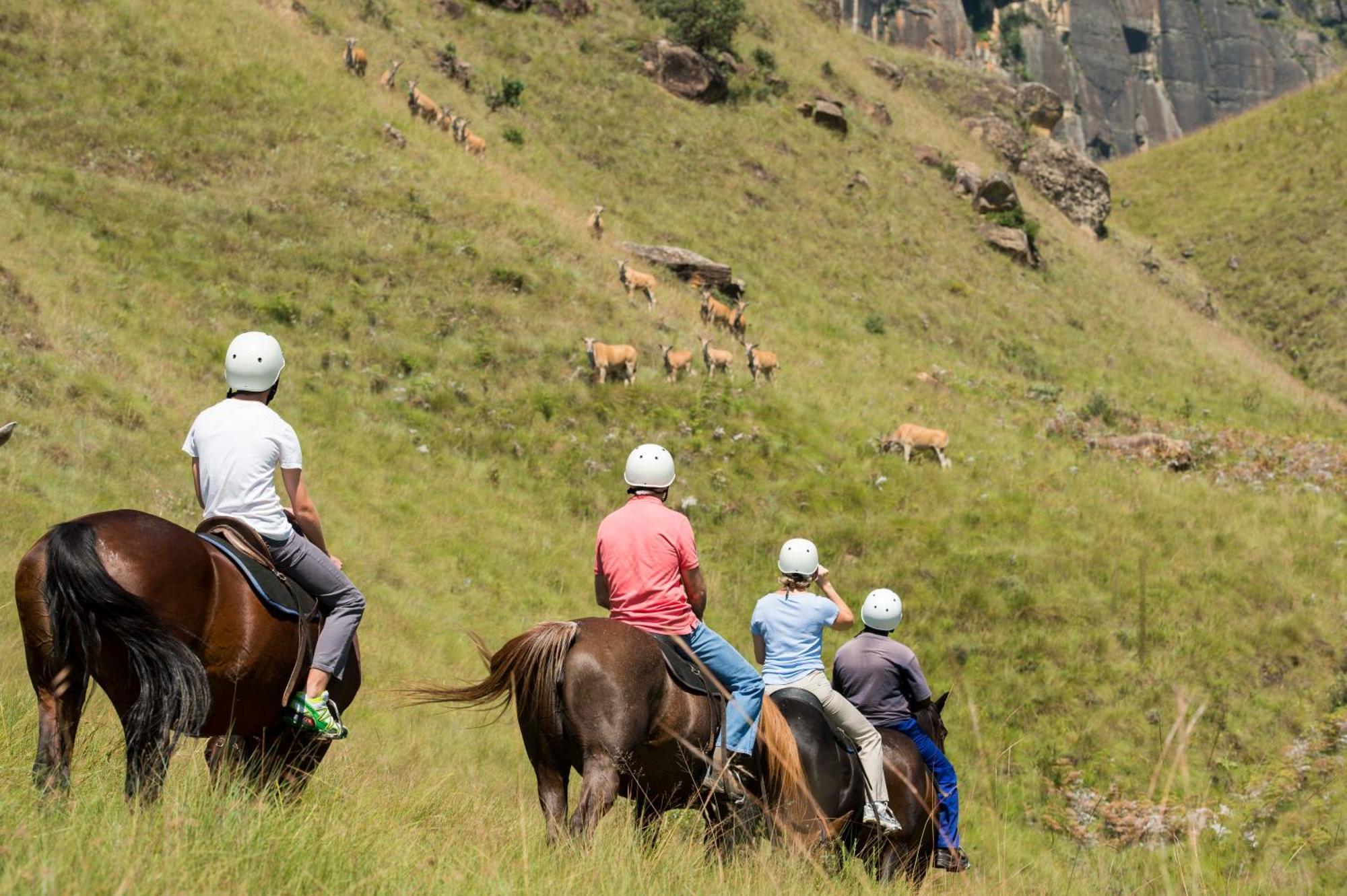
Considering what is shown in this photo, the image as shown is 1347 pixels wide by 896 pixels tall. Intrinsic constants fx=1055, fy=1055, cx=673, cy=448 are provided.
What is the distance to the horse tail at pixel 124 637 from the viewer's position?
15.7 ft

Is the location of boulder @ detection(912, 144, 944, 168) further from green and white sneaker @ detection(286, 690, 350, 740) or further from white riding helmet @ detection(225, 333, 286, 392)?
green and white sneaker @ detection(286, 690, 350, 740)

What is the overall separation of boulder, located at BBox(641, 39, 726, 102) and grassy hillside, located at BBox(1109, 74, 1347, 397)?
29378 millimetres

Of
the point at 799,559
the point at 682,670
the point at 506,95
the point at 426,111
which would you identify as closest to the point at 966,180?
the point at 506,95

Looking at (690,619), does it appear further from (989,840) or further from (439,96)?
(439,96)

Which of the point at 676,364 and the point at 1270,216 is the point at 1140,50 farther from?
the point at 676,364

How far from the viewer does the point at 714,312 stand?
1251 inches

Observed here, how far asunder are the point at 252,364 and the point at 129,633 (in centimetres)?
170

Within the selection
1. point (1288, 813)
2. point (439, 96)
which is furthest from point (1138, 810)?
point (439, 96)

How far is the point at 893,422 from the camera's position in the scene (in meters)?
26.8

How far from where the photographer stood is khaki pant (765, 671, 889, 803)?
747cm

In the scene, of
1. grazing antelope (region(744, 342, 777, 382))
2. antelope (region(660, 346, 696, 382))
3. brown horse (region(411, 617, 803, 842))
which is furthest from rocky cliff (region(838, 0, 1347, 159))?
brown horse (region(411, 617, 803, 842))

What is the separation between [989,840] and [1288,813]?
3.68m

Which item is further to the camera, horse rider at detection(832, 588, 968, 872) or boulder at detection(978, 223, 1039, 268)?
boulder at detection(978, 223, 1039, 268)

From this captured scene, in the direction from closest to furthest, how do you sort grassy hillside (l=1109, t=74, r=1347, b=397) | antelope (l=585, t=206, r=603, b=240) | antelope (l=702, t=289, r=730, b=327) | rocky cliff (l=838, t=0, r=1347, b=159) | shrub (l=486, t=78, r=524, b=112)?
1. antelope (l=702, t=289, r=730, b=327)
2. antelope (l=585, t=206, r=603, b=240)
3. shrub (l=486, t=78, r=524, b=112)
4. grassy hillside (l=1109, t=74, r=1347, b=397)
5. rocky cliff (l=838, t=0, r=1347, b=159)
